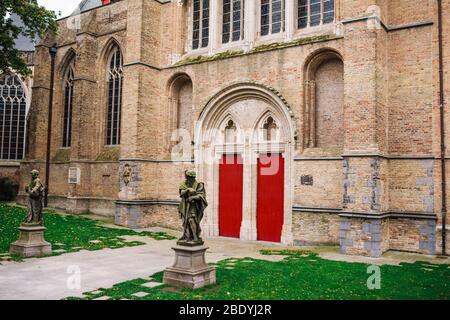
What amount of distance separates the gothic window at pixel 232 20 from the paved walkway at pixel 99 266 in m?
7.87

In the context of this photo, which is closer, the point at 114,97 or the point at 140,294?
the point at 140,294

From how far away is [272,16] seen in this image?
48.5ft

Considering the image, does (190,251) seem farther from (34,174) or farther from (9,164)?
(9,164)

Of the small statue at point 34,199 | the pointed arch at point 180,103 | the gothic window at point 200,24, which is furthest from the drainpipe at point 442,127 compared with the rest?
the small statue at point 34,199

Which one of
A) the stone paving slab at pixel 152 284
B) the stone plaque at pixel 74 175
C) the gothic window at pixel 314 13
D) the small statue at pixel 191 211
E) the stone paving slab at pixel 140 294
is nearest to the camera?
the stone paving slab at pixel 140 294

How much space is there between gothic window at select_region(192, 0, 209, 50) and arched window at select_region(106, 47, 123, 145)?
204 inches

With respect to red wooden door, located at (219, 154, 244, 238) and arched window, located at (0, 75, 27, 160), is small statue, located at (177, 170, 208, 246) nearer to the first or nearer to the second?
red wooden door, located at (219, 154, 244, 238)

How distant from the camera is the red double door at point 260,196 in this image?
45.5 ft

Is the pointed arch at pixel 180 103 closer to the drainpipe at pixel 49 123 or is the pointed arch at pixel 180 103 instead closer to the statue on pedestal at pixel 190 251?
the statue on pedestal at pixel 190 251

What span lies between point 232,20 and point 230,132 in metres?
4.32

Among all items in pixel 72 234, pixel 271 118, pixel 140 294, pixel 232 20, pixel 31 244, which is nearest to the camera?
pixel 140 294

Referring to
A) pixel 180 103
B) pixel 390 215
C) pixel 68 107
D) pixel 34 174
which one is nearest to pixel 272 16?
pixel 180 103

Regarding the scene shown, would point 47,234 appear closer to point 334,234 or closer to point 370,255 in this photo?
point 334,234

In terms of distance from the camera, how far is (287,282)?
803 cm
